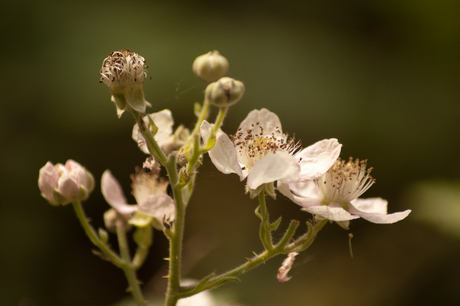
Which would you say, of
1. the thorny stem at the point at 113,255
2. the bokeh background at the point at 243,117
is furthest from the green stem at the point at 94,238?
the bokeh background at the point at 243,117

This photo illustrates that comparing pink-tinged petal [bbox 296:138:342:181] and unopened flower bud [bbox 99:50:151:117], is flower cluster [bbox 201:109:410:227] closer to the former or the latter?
pink-tinged petal [bbox 296:138:342:181]

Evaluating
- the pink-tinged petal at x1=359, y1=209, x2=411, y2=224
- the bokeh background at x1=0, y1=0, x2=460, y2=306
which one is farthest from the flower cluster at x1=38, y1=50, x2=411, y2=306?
the bokeh background at x1=0, y1=0, x2=460, y2=306

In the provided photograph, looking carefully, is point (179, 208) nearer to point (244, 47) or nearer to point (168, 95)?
point (168, 95)

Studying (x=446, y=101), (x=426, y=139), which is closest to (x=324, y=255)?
(x=426, y=139)

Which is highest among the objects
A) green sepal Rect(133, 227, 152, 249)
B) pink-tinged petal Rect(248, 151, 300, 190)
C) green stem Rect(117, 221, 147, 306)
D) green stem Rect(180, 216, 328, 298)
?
pink-tinged petal Rect(248, 151, 300, 190)

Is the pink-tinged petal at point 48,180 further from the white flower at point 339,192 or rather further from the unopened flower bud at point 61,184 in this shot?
the white flower at point 339,192
